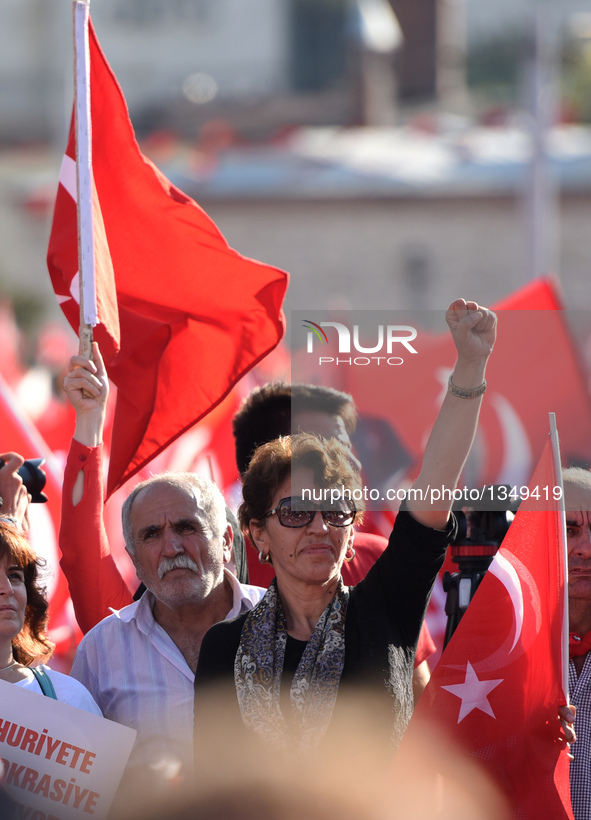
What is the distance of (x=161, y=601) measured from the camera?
10.6 ft

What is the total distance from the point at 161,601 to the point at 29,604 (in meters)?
0.33

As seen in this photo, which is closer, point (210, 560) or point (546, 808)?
point (546, 808)

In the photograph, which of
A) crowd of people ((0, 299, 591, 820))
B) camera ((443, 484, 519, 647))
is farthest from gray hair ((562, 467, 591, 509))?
camera ((443, 484, 519, 647))

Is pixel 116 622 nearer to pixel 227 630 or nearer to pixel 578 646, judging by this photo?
pixel 227 630

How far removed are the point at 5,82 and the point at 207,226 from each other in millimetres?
46330

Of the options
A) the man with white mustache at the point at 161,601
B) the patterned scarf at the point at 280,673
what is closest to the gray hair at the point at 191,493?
the man with white mustache at the point at 161,601

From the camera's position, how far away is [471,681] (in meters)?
2.80

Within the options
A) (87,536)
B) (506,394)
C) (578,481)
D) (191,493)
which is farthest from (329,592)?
(506,394)

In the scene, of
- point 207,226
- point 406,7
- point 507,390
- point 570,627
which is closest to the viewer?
point 570,627

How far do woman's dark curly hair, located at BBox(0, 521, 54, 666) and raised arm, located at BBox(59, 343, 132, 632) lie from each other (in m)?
0.28

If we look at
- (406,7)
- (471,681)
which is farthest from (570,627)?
(406,7)

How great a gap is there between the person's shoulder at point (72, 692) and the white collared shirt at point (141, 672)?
0.14m

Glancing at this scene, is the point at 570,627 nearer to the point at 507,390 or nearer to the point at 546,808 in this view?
the point at 546,808

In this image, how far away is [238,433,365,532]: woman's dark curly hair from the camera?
9.33 ft
